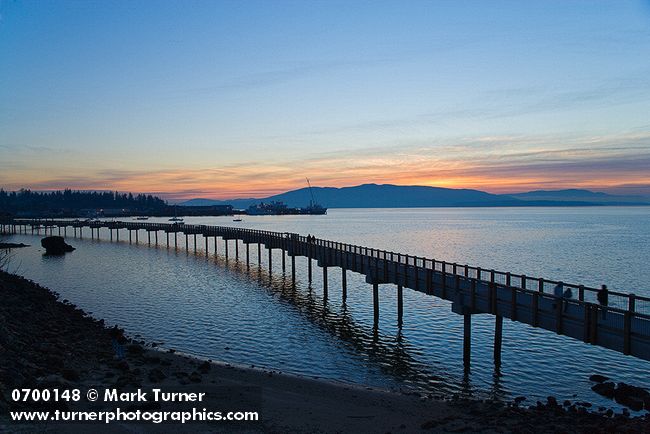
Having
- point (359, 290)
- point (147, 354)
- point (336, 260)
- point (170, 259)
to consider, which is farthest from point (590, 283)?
point (170, 259)

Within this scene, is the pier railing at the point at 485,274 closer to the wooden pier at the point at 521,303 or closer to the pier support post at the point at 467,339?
the wooden pier at the point at 521,303

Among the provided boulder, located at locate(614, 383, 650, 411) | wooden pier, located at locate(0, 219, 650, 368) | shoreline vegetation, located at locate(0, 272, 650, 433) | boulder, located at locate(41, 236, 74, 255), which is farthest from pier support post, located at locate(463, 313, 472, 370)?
boulder, located at locate(41, 236, 74, 255)

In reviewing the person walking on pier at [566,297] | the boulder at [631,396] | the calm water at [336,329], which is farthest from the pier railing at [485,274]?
the calm water at [336,329]

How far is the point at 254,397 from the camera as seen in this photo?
18422 millimetres

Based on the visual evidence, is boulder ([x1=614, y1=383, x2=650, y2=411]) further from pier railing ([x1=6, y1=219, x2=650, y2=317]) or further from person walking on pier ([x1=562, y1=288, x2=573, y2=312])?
person walking on pier ([x1=562, y1=288, x2=573, y2=312])

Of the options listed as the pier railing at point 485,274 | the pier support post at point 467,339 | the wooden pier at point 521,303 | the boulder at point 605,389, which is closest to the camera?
the wooden pier at point 521,303

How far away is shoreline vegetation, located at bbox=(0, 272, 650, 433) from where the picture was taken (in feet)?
50.3

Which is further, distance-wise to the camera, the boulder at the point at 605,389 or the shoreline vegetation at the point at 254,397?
the boulder at the point at 605,389

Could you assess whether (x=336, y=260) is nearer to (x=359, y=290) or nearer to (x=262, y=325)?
(x=359, y=290)

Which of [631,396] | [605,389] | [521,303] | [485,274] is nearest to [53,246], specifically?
[485,274]

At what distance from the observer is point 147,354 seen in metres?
23.5

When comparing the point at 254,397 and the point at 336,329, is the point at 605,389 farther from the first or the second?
the point at 336,329

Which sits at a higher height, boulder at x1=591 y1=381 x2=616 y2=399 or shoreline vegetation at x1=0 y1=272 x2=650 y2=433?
shoreline vegetation at x1=0 y1=272 x2=650 y2=433

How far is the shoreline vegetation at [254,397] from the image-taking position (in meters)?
15.3
